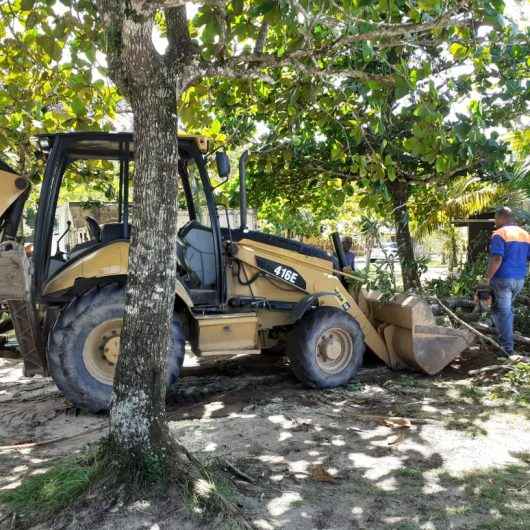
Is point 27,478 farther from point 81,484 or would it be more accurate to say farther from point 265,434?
point 265,434

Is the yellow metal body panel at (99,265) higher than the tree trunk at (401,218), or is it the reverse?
the tree trunk at (401,218)

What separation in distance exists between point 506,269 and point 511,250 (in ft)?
0.81

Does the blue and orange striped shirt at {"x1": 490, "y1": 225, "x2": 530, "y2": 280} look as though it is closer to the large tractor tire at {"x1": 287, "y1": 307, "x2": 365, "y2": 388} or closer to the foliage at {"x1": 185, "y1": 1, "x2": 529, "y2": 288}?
the foliage at {"x1": 185, "y1": 1, "x2": 529, "y2": 288}

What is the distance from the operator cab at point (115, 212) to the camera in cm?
600

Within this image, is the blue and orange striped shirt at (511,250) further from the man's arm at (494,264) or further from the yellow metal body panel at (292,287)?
the yellow metal body panel at (292,287)

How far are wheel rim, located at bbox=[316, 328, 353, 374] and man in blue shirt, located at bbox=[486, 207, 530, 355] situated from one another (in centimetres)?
211

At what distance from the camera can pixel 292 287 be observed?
7402mm

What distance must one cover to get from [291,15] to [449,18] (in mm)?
1256

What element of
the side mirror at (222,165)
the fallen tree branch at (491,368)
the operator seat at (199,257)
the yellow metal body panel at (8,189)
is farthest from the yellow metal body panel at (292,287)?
the yellow metal body panel at (8,189)

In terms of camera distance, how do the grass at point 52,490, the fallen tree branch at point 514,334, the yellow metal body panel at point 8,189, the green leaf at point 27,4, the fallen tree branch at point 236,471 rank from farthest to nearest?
the fallen tree branch at point 514,334, the yellow metal body panel at point 8,189, the green leaf at point 27,4, the fallen tree branch at point 236,471, the grass at point 52,490

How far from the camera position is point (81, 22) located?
5.91 metres

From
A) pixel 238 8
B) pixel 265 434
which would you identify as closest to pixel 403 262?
pixel 265 434

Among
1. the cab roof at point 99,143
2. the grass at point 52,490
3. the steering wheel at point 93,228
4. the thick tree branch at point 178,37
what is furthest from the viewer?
the steering wheel at point 93,228

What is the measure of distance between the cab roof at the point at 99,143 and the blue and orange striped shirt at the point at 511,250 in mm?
3814
